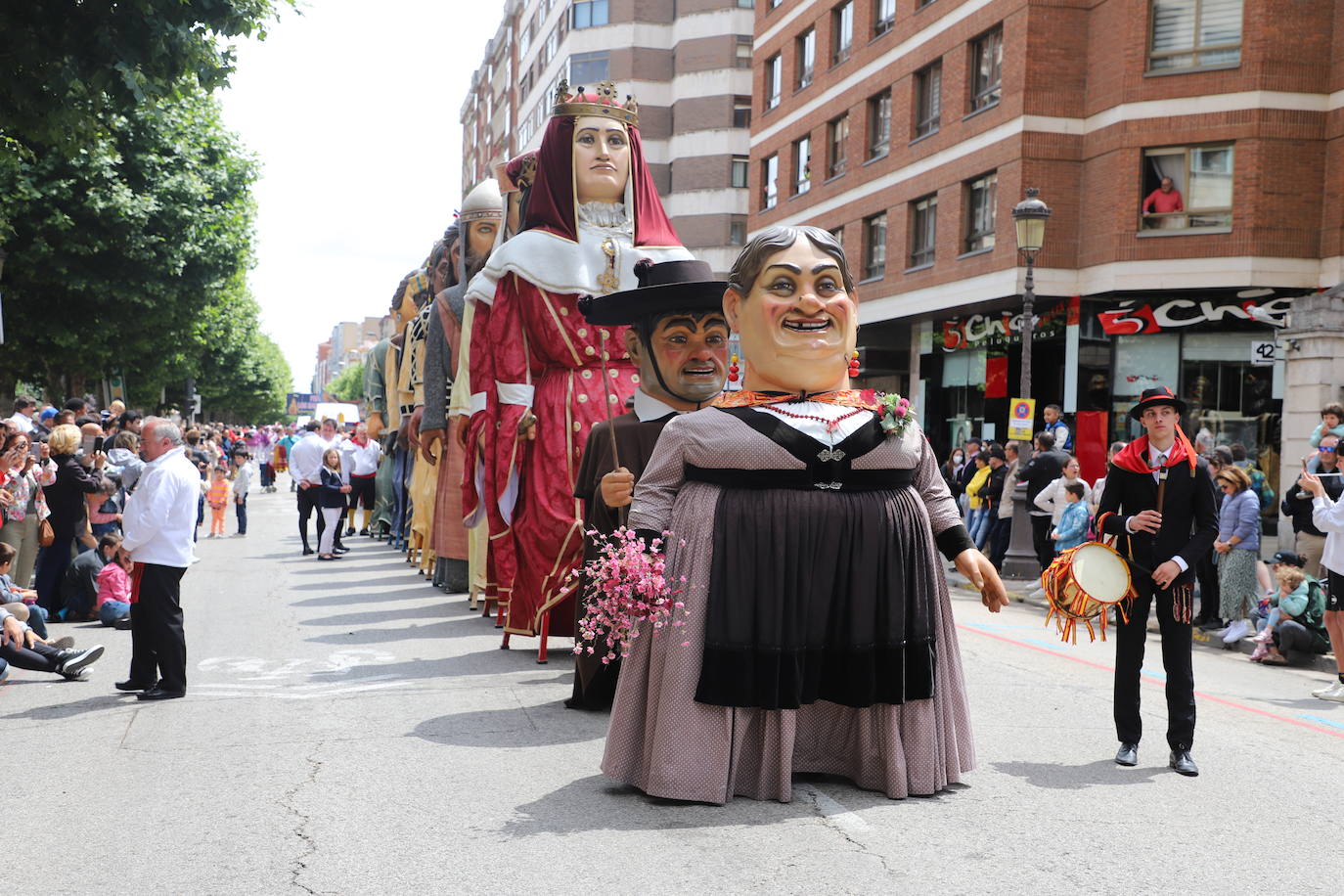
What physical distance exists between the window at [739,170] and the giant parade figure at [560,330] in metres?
39.5

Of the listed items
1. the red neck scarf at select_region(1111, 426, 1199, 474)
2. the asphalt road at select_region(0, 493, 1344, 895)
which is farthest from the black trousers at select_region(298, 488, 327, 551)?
the red neck scarf at select_region(1111, 426, 1199, 474)

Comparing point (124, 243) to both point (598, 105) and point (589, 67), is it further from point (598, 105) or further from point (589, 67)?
point (589, 67)

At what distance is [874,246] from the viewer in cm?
3016

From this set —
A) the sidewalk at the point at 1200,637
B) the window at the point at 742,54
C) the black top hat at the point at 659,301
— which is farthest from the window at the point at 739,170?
the black top hat at the point at 659,301

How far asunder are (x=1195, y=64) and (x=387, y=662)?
18575 millimetres

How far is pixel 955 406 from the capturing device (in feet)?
92.3

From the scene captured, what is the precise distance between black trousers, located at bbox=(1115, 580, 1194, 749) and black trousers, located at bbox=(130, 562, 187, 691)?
5089mm

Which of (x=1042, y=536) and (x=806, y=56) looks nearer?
(x=1042, y=536)

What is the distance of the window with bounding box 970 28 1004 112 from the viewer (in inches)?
975

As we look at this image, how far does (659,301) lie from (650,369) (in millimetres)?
454

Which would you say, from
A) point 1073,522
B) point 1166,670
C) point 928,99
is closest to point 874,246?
point 928,99

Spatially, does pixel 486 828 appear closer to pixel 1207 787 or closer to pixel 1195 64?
pixel 1207 787

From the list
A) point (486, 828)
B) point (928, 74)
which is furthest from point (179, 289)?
point (486, 828)

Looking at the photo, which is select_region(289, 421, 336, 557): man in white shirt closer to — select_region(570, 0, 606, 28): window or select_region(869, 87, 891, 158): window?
select_region(869, 87, 891, 158): window
